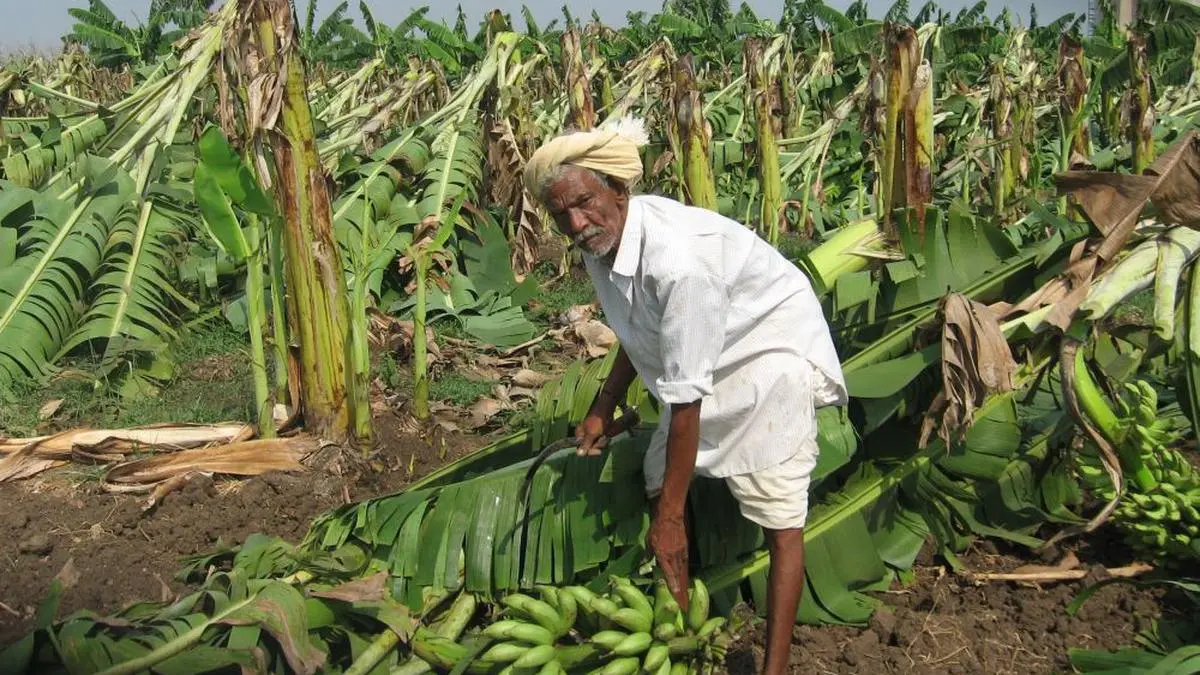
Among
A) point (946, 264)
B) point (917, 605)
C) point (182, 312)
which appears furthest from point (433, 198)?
point (917, 605)

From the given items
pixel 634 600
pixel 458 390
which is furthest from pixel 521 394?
pixel 634 600

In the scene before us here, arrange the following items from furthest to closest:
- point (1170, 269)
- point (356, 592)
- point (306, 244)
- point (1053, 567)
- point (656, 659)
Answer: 1. point (306, 244)
2. point (1053, 567)
3. point (1170, 269)
4. point (356, 592)
5. point (656, 659)

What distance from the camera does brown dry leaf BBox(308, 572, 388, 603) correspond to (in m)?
2.95

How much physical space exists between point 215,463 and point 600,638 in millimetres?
2550

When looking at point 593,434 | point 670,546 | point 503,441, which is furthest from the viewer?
point 503,441

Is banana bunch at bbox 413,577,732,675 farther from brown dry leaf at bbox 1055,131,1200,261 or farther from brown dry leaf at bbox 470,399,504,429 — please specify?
brown dry leaf at bbox 470,399,504,429

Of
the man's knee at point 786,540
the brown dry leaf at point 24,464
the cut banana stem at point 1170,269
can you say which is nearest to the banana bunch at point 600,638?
the man's knee at point 786,540

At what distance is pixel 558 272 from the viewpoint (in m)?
8.86

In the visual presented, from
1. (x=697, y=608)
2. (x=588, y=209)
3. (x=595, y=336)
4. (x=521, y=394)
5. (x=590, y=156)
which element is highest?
(x=590, y=156)

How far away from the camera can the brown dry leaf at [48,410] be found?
5461 mm

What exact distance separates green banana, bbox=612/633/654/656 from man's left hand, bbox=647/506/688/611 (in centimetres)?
16

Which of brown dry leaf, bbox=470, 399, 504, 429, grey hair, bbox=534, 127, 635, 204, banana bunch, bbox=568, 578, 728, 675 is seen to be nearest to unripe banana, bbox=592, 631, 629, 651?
banana bunch, bbox=568, 578, 728, 675

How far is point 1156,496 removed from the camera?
10.7ft

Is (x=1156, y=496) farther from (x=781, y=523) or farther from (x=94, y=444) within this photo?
(x=94, y=444)
